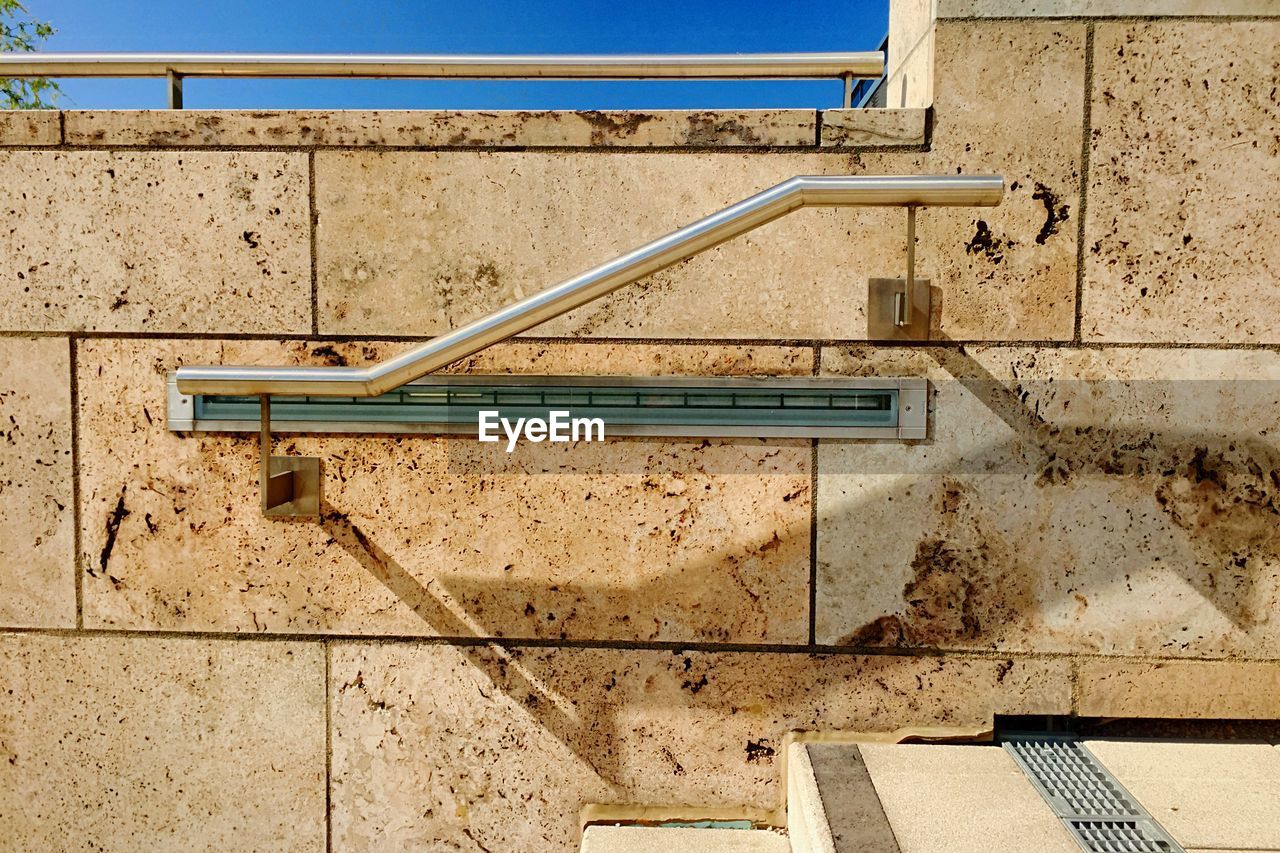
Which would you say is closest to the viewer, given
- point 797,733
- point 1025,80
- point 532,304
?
point 532,304

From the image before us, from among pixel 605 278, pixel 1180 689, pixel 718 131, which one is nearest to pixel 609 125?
pixel 718 131

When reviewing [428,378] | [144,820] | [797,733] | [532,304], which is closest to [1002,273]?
[532,304]

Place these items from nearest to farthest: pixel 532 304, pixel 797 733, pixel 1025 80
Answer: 1. pixel 532 304
2. pixel 1025 80
3. pixel 797 733

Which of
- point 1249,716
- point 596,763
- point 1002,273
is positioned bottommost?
point 596,763

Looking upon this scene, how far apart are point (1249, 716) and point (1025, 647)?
2.42 ft

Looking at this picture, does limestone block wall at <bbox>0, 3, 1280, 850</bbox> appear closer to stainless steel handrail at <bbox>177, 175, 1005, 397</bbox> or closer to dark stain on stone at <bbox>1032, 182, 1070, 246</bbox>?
dark stain on stone at <bbox>1032, 182, 1070, 246</bbox>

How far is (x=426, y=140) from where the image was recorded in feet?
6.85

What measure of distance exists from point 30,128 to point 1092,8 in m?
3.37

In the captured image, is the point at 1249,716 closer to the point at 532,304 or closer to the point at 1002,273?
the point at 1002,273

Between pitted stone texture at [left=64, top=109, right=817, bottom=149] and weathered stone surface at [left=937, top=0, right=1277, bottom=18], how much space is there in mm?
626

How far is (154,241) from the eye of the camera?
212 centimetres

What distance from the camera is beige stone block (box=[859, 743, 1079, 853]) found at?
5.57 feet

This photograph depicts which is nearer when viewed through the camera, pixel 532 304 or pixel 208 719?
pixel 532 304

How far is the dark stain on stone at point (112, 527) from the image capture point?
2174 millimetres
